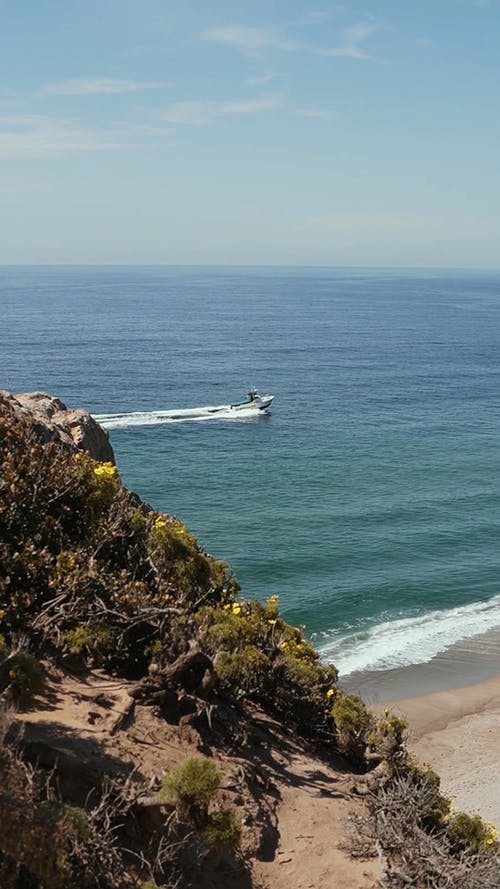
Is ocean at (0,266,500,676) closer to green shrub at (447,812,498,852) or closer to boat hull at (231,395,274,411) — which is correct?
boat hull at (231,395,274,411)

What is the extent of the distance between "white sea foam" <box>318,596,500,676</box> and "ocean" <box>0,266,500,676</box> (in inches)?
3.1

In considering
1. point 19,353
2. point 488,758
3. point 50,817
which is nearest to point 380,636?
point 488,758

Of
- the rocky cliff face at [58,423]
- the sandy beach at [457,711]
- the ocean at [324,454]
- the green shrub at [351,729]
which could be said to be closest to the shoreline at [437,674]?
the sandy beach at [457,711]

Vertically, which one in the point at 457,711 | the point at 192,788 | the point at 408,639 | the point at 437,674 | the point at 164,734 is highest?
the point at 192,788

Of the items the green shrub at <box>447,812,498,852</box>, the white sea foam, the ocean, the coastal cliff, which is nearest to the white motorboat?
the ocean

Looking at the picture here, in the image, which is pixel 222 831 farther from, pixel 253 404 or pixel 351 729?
pixel 253 404

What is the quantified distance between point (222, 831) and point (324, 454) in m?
48.0

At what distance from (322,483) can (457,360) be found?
5498cm

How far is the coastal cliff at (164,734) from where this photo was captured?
23.2ft

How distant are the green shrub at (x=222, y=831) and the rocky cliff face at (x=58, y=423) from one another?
7735 millimetres

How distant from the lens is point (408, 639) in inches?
1210

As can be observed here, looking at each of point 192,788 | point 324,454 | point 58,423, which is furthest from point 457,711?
point 324,454

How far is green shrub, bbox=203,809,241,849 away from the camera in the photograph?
7477 millimetres

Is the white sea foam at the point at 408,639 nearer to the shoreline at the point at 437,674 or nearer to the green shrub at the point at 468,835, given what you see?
the shoreline at the point at 437,674
